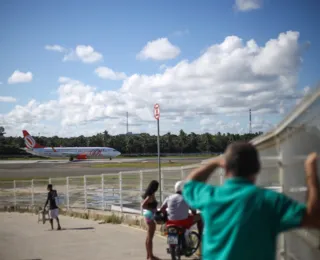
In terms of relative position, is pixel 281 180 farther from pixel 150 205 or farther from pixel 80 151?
pixel 80 151

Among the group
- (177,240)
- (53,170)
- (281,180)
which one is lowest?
(53,170)

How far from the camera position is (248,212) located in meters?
2.33

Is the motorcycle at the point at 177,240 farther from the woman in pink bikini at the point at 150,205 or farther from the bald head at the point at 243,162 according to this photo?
the bald head at the point at 243,162

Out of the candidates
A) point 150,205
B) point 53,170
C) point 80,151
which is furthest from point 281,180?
point 80,151

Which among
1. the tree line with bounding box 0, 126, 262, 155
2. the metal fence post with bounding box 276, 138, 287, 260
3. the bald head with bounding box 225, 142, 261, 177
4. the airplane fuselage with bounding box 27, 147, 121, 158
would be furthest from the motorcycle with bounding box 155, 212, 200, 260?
the tree line with bounding box 0, 126, 262, 155

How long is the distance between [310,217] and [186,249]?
5.16m

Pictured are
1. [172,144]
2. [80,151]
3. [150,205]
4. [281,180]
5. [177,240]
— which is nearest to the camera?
[281,180]

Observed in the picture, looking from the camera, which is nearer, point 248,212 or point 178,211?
point 248,212

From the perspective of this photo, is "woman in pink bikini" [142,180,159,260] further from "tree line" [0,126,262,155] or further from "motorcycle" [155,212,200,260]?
"tree line" [0,126,262,155]

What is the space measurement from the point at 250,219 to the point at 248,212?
39mm

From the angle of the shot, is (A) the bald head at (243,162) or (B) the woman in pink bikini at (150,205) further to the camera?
(B) the woman in pink bikini at (150,205)

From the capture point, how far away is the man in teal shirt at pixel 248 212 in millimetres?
2281

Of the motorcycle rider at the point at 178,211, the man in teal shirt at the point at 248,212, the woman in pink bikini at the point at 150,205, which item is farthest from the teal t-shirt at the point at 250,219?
the woman in pink bikini at the point at 150,205

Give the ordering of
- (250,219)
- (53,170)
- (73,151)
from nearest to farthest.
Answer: (250,219)
(53,170)
(73,151)
